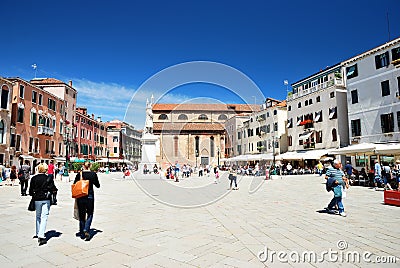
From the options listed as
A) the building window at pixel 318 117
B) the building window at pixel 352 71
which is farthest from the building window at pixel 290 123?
the building window at pixel 352 71

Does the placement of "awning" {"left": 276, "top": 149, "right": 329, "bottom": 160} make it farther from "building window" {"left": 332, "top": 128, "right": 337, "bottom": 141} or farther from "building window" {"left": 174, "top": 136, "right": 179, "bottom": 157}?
"building window" {"left": 174, "top": 136, "right": 179, "bottom": 157}

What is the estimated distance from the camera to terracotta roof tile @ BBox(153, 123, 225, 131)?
60684 mm

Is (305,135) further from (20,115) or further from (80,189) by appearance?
(80,189)

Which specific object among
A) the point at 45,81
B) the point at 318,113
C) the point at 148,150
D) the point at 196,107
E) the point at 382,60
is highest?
the point at 196,107

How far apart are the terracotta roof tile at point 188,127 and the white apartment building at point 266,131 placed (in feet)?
42.1

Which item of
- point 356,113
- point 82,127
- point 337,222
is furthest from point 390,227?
point 82,127

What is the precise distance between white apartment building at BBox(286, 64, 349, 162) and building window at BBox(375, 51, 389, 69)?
20.0ft

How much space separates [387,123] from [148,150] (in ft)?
70.2

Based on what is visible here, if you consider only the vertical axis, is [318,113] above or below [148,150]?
above

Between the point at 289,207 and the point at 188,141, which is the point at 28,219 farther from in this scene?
the point at 188,141

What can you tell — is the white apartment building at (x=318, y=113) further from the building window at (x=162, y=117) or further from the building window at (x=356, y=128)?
the building window at (x=162, y=117)

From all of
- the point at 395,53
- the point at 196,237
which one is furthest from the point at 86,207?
the point at 395,53

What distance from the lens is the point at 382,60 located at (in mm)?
24062

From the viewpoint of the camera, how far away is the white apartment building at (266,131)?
134 ft
